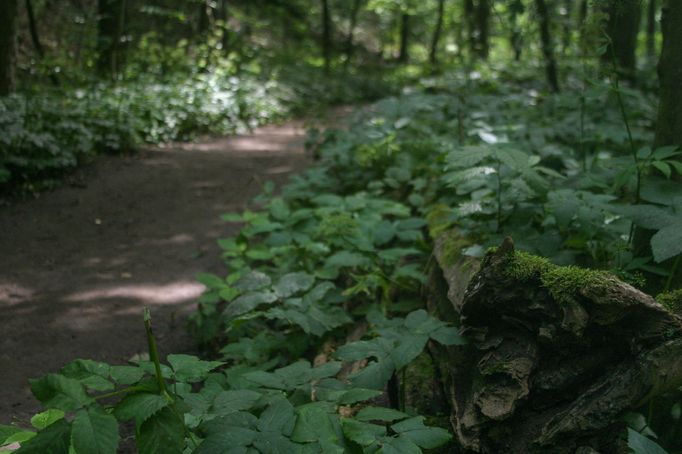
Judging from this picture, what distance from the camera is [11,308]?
512 cm

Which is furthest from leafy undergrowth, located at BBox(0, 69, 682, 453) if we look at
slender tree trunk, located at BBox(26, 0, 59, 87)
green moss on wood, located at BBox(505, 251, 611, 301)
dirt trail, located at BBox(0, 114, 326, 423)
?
slender tree trunk, located at BBox(26, 0, 59, 87)

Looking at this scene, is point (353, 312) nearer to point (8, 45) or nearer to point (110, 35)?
point (8, 45)

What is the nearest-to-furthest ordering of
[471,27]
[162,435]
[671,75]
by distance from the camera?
[162,435] → [671,75] → [471,27]

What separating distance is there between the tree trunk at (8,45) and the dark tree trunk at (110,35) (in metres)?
2.88

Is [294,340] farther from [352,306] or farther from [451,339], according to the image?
[451,339]

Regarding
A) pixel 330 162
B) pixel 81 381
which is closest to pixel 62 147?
pixel 330 162

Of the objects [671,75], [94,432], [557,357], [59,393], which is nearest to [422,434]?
[557,357]

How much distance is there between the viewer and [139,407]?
1.85 metres

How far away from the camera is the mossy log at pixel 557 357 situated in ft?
7.62

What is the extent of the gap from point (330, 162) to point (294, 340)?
3736 millimetres

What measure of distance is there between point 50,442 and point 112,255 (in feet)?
16.4

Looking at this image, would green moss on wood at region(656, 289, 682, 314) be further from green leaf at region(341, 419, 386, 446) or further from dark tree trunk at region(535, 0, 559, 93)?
dark tree trunk at region(535, 0, 559, 93)

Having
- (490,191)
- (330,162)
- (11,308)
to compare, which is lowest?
(11,308)

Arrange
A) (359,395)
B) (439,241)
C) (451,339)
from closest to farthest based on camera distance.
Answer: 1. (359,395)
2. (451,339)
3. (439,241)
